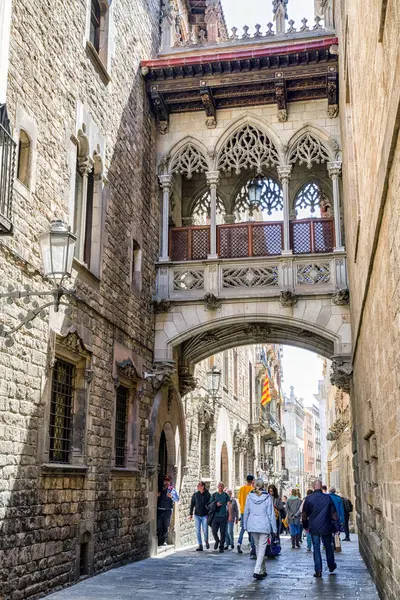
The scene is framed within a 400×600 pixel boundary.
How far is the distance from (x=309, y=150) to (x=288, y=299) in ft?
10.8

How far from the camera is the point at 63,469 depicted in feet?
29.9

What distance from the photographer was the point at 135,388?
13.0 metres

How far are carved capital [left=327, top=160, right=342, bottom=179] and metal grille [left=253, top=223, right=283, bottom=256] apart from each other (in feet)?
4.89

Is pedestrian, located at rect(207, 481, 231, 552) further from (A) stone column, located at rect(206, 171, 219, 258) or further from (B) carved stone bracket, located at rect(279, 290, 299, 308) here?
(A) stone column, located at rect(206, 171, 219, 258)

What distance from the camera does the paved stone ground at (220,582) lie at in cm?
880

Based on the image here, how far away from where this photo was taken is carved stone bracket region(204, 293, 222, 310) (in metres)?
14.0

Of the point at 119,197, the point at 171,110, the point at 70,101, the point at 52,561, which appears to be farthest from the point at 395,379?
the point at 171,110

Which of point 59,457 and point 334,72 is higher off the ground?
point 334,72

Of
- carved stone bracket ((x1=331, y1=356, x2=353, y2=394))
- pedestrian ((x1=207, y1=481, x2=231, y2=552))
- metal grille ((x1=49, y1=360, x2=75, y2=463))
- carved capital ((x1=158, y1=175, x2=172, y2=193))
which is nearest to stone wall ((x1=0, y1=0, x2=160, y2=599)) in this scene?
carved capital ((x1=158, y1=175, x2=172, y2=193))

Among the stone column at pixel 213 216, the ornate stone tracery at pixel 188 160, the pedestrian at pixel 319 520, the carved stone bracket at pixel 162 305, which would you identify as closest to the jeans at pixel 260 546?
the pedestrian at pixel 319 520

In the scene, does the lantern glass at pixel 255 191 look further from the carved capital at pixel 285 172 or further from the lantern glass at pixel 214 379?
the lantern glass at pixel 214 379

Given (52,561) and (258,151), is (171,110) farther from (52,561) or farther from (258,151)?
(52,561)

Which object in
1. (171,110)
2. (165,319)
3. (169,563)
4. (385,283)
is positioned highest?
(171,110)

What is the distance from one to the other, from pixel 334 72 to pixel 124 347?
22.8 ft
